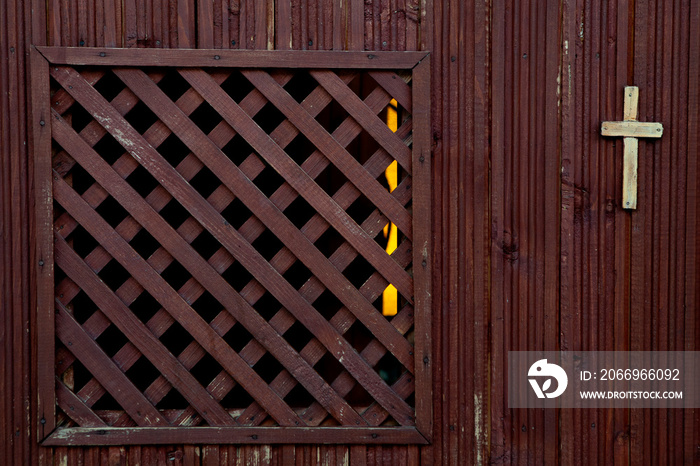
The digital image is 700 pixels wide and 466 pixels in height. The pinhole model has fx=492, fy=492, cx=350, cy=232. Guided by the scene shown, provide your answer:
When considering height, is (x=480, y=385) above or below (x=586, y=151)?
below

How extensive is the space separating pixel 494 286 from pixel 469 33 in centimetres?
97

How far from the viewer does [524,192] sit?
74.6 inches

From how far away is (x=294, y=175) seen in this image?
72.1 inches

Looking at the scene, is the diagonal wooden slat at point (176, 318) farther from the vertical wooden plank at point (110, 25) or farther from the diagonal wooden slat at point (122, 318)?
the vertical wooden plank at point (110, 25)

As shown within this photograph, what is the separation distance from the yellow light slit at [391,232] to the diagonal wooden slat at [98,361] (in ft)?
3.28

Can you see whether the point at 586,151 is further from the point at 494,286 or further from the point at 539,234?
the point at 494,286

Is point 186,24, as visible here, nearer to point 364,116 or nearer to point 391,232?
point 364,116

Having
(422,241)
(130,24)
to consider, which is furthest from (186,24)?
(422,241)

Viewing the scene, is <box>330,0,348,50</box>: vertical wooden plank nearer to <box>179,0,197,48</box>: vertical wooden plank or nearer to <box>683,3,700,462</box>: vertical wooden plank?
<box>179,0,197,48</box>: vertical wooden plank

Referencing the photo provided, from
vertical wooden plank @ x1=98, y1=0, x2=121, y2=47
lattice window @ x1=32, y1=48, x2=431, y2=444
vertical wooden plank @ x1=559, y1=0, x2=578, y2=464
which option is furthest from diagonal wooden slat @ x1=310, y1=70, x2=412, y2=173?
vertical wooden plank @ x1=98, y1=0, x2=121, y2=47

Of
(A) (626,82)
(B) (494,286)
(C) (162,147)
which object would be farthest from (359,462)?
(A) (626,82)

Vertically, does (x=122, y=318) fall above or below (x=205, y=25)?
below

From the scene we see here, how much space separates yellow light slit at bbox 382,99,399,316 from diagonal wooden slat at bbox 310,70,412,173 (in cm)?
14

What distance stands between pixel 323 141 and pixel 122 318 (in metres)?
0.99
